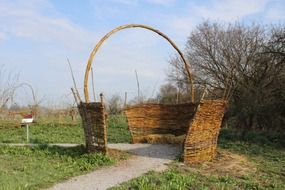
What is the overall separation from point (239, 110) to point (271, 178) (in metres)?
7.63

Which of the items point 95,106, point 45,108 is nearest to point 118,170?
point 95,106

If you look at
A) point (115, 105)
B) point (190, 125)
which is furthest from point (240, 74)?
point (190, 125)

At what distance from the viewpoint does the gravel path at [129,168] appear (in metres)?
6.76

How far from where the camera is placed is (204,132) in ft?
29.1

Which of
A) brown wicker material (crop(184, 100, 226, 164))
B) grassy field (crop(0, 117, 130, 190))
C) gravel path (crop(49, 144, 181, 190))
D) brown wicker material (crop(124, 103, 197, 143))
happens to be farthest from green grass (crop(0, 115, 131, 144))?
brown wicker material (crop(184, 100, 226, 164))

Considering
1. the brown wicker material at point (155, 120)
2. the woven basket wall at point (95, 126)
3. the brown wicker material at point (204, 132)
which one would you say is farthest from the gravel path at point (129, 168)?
the brown wicker material at point (155, 120)

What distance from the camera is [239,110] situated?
14945mm

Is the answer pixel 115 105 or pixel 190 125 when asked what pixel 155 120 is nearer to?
pixel 190 125

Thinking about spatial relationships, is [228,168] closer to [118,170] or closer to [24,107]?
[118,170]

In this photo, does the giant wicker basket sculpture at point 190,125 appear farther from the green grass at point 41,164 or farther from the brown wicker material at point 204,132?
the green grass at point 41,164

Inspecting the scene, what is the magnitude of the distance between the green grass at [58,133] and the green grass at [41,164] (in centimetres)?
194

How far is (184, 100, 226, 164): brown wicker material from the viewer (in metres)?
8.52

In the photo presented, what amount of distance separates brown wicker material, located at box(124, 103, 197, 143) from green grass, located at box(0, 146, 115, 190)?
2.17 meters

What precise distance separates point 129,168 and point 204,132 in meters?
1.91
